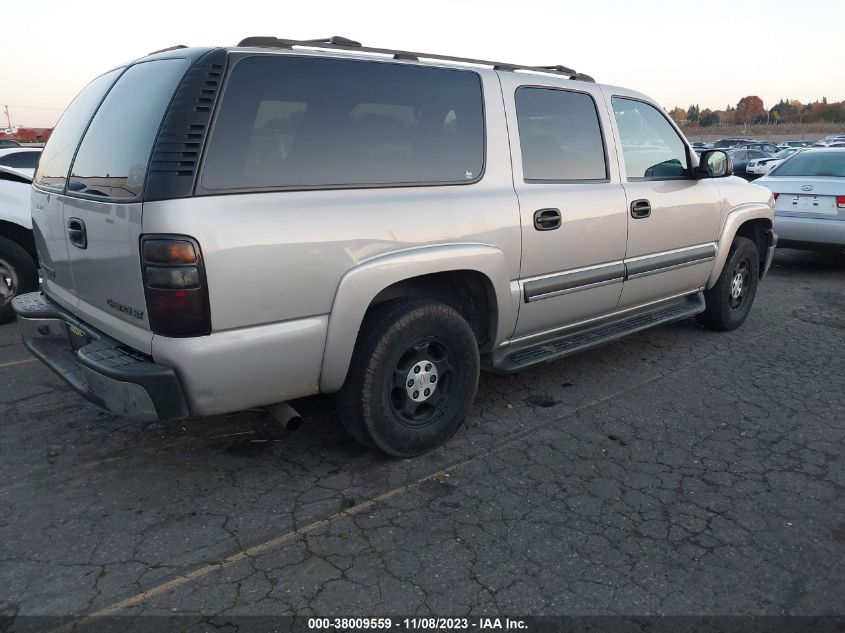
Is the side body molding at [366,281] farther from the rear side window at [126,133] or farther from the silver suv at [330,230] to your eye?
the rear side window at [126,133]

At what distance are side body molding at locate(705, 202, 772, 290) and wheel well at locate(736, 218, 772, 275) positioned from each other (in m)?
0.24

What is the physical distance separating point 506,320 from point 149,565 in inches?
84.3

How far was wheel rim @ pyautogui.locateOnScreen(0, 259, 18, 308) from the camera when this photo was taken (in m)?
5.91

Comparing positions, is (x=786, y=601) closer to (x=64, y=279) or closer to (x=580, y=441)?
(x=580, y=441)

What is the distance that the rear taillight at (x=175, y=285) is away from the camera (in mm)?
2584

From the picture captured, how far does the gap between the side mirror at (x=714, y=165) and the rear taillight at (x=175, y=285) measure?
3.73 meters

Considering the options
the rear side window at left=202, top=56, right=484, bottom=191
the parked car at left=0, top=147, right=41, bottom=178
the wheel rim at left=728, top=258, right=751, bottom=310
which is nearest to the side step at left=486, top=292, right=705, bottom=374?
the wheel rim at left=728, top=258, right=751, bottom=310

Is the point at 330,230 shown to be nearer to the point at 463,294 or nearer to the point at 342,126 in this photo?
the point at 342,126

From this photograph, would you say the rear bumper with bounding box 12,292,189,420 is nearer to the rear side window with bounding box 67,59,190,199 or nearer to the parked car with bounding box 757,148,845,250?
the rear side window with bounding box 67,59,190,199

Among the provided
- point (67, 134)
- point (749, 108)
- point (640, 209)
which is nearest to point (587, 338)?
point (640, 209)

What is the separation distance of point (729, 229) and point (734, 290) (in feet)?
2.29

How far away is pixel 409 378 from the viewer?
135 inches

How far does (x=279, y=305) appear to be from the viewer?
9.27 feet

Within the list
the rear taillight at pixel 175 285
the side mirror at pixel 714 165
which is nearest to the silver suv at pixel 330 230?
the rear taillight at pixel 175 285
